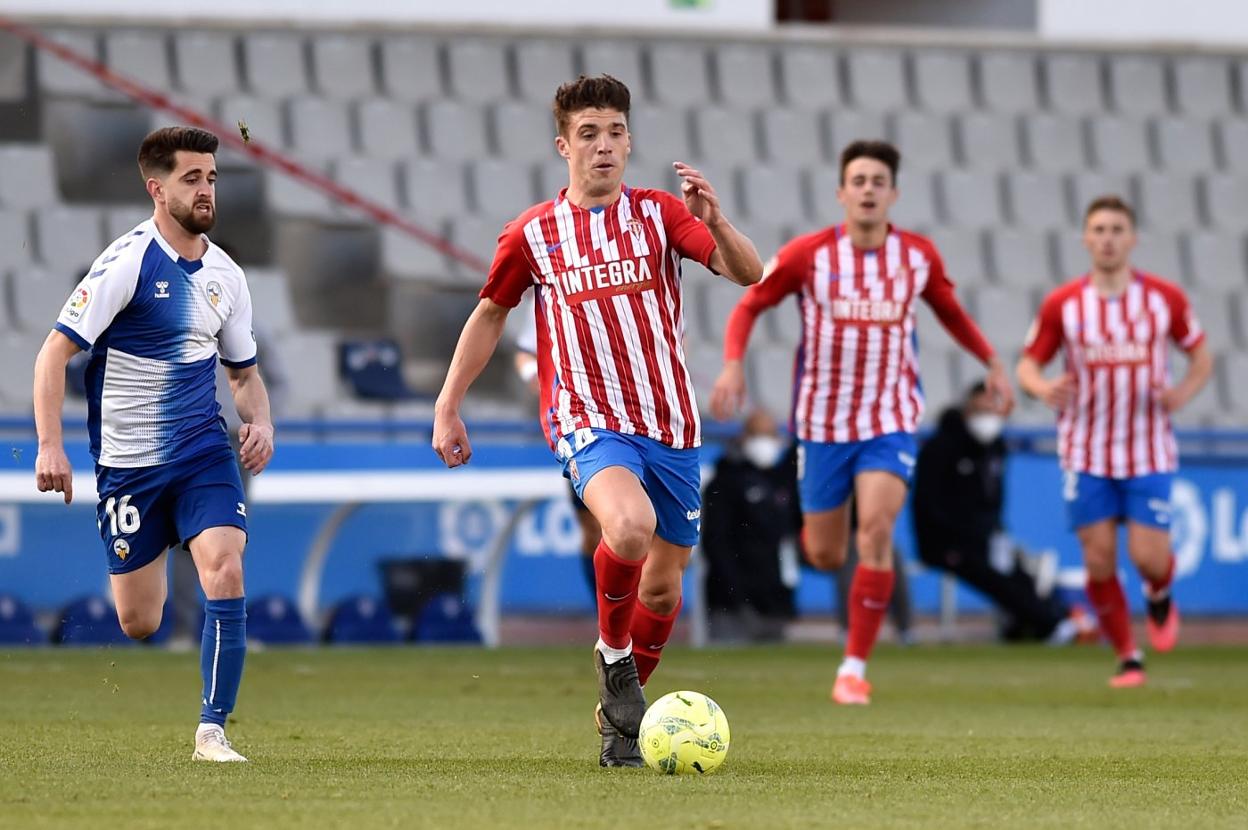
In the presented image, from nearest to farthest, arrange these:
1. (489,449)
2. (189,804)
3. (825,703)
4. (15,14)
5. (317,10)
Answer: (189,804), (825,703), (489,449), (15,14), (317,10)

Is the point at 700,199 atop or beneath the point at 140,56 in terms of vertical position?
beneath

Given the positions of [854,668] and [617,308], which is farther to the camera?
[854,668]

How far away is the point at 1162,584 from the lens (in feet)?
35.6

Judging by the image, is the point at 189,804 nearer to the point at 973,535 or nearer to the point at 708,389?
the point at 973,535

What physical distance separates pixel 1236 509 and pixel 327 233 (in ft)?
22.4

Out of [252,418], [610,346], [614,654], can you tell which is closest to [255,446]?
[252,418]

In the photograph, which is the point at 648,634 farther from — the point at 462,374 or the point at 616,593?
the point at 462,374

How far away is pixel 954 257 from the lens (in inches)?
709

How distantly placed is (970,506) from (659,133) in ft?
17.4

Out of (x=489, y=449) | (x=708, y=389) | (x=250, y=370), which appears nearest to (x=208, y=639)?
(x=250, y=370)

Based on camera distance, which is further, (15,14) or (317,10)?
(317,10)

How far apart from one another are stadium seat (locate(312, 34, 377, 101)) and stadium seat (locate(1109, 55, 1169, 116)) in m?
6.84

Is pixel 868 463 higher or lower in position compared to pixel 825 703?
higher

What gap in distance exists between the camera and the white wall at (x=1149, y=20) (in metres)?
20.4
